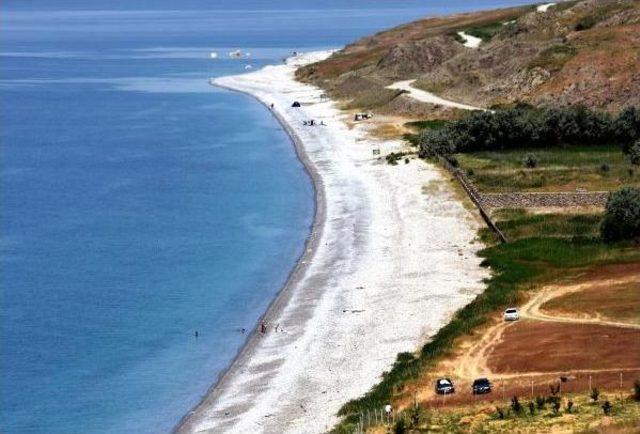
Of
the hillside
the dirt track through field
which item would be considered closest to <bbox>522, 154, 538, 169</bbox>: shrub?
the dirt track through field

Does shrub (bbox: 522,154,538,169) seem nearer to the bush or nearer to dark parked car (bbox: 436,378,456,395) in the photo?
the bush

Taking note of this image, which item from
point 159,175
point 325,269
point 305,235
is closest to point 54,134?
point 159,175

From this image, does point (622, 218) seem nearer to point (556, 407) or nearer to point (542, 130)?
point (556, 407)

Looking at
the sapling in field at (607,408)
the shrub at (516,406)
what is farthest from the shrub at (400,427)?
the sapling in field at (607,408)

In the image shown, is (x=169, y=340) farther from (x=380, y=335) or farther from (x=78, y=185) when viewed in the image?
(x=78, y=185)

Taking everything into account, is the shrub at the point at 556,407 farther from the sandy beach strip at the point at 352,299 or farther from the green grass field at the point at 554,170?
the green grass field at the point at 554,170

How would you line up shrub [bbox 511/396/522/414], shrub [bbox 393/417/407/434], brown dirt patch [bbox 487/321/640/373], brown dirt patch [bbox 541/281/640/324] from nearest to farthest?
shrub [bbox 393/417/407/434]
shrub [bbox 511/396/522/414]
brown dirt patch [bbox 487/321/640/373]
brown dirt patch [bbox 541/281/640/324]
